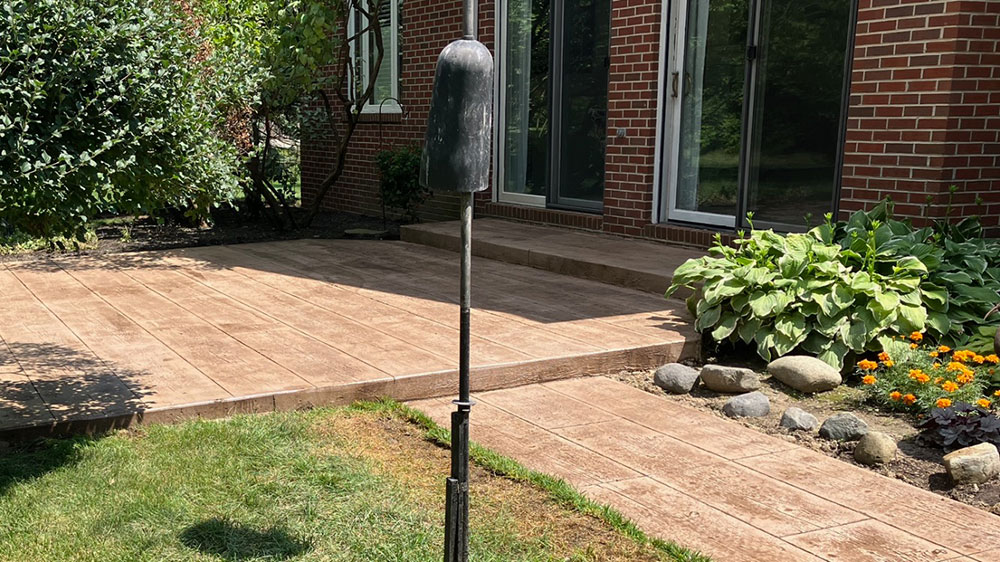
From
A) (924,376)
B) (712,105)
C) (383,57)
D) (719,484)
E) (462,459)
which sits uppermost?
(383,57)

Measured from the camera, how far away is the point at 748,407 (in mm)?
4270

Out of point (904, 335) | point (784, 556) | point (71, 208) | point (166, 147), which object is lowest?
point (784, 556)

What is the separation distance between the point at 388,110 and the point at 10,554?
9.02 meters

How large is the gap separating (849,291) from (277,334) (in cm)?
301

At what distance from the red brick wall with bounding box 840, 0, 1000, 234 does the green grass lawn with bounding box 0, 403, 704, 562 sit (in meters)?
3.47

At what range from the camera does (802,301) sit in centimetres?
484

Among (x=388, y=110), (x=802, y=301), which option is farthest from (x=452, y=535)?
(x=388, y=110)

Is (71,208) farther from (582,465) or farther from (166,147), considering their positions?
(582,465)

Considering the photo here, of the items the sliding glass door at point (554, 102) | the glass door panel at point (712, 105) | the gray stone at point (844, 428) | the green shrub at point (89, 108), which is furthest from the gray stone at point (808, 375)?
the sliding glass door at point (554, 102)

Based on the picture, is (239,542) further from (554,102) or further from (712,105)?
(554,102)

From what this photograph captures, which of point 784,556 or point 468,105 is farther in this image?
point 784,556

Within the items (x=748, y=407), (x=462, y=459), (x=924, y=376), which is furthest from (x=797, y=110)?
(x=462, y=459)

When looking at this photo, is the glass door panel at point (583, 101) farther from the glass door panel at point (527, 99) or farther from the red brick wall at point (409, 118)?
the red brick wall at point (409, 118)

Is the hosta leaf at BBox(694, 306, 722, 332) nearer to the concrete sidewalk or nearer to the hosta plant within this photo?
the hosta plant
